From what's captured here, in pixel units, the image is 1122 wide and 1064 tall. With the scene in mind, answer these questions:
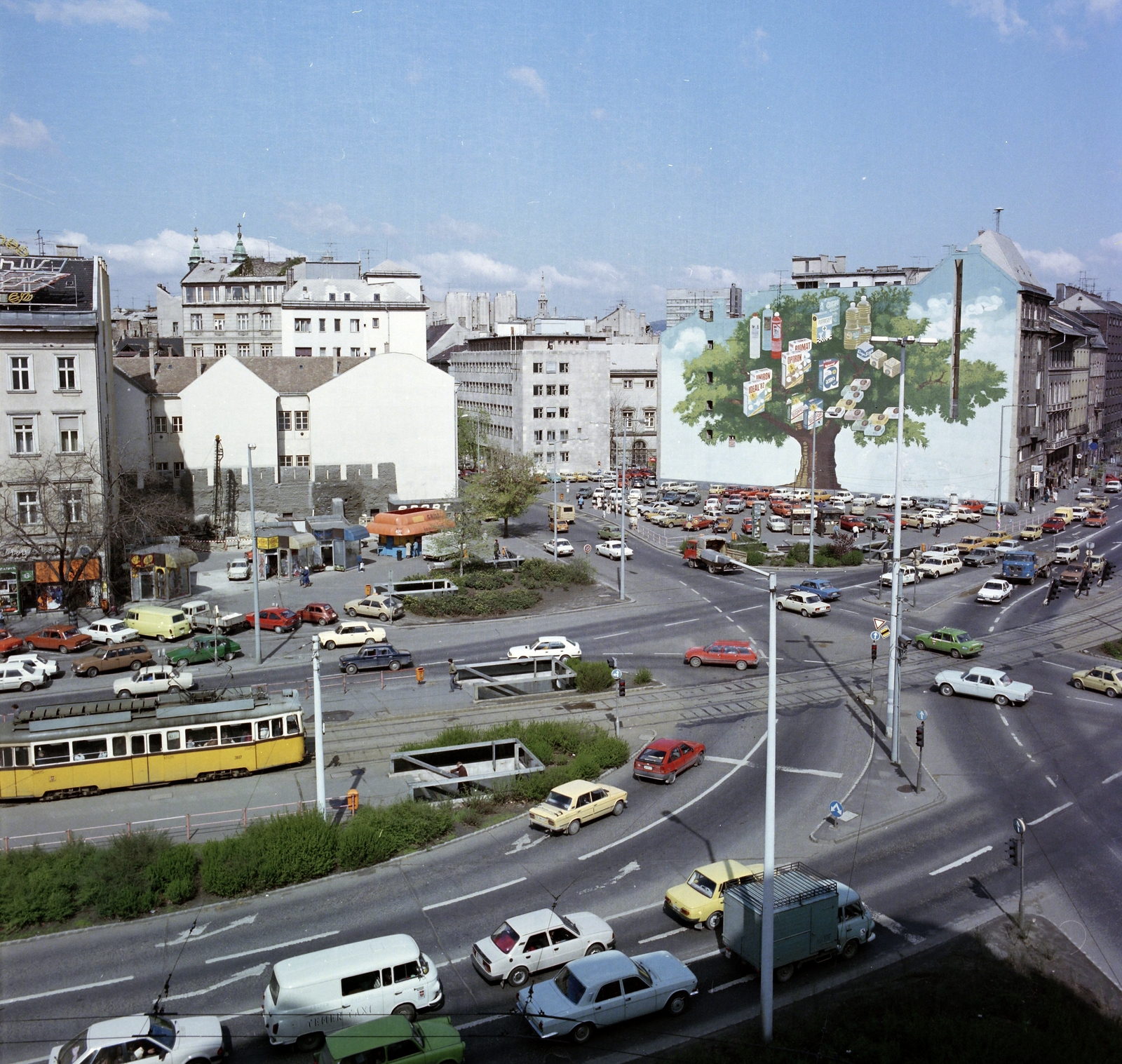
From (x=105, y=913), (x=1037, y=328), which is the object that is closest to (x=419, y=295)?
(x=1037, y=328)

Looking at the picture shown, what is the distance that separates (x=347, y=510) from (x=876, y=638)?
40.6 meters

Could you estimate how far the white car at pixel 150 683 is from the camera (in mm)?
34125

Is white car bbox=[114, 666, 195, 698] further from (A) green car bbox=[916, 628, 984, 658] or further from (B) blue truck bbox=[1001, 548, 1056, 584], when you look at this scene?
(B) blue truck bbox=[1001, 548, 1056, 584]

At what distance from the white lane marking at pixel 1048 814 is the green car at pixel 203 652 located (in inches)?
1102

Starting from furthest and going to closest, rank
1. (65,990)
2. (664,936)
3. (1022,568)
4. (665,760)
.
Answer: (1022,568) → (665,760) → (664,936) → (65,990)

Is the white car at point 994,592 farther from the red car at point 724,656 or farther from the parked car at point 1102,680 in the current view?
the red car at point 724,656

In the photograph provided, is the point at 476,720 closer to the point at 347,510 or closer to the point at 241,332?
the point at 347,510

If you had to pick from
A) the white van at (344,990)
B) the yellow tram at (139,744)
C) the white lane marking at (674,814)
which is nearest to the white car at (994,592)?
the white lane marking at (674,814)

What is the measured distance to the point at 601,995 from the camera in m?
16.0

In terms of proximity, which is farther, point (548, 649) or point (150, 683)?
point (548, 649)

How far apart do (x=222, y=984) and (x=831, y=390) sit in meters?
72.9

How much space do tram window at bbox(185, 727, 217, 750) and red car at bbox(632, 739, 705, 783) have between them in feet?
36.8

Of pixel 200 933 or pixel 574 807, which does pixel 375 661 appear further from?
pixel 200 933

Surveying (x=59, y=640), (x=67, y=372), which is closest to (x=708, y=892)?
(x=59, y=640)
